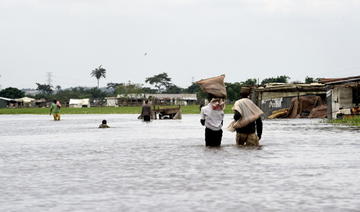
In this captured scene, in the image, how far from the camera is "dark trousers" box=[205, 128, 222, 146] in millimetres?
17500

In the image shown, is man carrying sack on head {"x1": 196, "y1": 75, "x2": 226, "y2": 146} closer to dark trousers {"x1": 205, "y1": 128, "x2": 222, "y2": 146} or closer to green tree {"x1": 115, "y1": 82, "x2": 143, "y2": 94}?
dark trousers {"x1": 205, "y1": 128, "x2": 222, "y2": 146}

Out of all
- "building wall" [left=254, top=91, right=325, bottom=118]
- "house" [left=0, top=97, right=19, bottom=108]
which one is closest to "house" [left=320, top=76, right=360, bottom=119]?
"building wall" [left=254, top=91, right=325, bottom=118]

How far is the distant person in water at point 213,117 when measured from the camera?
17203 mm

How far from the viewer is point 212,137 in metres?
17.6

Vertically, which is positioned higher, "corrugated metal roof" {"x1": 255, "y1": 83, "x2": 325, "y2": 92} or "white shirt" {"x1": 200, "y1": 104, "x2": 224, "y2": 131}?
"corrugated metal roof" {"x1": 255, "y1": 83, "x2": 325, "y2": 92}

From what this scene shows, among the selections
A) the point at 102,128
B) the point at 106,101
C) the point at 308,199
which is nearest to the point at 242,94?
the point at 308,199

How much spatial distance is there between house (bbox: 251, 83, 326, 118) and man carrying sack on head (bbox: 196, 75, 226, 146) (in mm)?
30480

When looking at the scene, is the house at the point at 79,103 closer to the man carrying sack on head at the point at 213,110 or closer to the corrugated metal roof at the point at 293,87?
the corrugated metal roof at the point at 293,87

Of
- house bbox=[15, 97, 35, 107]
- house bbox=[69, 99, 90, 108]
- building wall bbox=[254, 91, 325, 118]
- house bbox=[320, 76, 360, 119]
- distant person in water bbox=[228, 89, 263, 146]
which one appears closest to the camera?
distant person in water bbox=[228, 89, 263, 146]

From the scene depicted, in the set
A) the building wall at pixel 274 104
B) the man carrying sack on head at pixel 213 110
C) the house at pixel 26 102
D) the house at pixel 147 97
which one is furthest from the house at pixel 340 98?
the house at pixel 26 102

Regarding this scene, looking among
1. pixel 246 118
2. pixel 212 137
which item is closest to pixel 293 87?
pixel 212 137

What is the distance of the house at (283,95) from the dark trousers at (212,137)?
30468 millimetres

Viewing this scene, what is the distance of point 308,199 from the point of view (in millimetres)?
8531

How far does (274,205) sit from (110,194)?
221 cm
